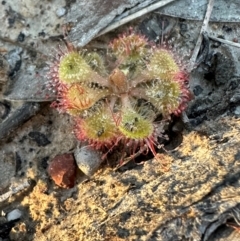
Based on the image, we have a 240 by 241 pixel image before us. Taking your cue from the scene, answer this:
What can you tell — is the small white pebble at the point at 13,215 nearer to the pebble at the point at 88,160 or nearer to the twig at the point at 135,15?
the pebble at the point at 88,160

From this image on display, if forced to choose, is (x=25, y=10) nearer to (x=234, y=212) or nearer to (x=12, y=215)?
(x=12, y=215)

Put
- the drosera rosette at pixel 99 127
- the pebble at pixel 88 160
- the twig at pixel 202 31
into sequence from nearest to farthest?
the drosera rosette at pixel 99 127 → the pebble at pixel 88 160 → the twig at pixel 202 31

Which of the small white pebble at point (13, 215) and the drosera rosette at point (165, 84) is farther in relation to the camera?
the small white pebble at point (13, 215)

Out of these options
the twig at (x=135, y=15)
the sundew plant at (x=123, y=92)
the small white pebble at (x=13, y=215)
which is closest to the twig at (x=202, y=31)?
the sundew plant at (x=123, y=92)

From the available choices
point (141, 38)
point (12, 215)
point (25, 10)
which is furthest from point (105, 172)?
point (25, 10)

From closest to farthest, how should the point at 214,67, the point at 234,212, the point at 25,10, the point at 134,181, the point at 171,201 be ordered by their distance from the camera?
the point at 234,212
the point at 171,201
the point at 134,181
the point at 214,67
the point at 25,10

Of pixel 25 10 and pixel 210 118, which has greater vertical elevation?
pixel 25 10

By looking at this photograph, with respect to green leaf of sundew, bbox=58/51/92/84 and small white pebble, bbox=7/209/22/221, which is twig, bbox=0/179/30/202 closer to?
small white pebble, bbox=7/209/22/221
